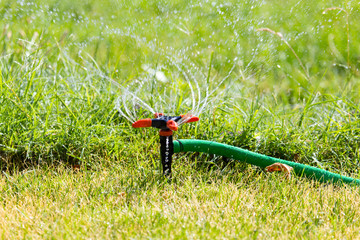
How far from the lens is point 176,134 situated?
92.9 inches

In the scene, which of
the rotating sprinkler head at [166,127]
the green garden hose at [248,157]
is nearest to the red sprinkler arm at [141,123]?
Result: the rotating sprinkler head at [166,127]

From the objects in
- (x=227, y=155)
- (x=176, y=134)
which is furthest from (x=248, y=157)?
(x=176, y=134)

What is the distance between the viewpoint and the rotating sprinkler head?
1.76 m

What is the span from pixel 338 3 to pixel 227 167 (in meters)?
2.75

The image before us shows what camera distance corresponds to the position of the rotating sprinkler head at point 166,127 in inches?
69.3

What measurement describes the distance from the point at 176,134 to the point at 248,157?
19.2 inches

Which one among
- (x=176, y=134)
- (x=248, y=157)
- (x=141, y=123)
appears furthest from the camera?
(x=176, y=134)

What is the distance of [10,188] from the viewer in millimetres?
1896

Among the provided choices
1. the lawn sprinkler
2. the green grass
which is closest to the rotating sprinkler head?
the lawn sprinkler

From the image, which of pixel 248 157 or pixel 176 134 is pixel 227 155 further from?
pixel 176 134

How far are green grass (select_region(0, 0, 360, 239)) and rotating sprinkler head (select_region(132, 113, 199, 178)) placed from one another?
4.3 inches

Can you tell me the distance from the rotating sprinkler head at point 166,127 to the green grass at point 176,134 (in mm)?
110

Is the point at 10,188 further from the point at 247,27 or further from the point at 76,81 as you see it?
the point at 247,27

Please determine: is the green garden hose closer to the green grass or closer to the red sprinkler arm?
the green grass
